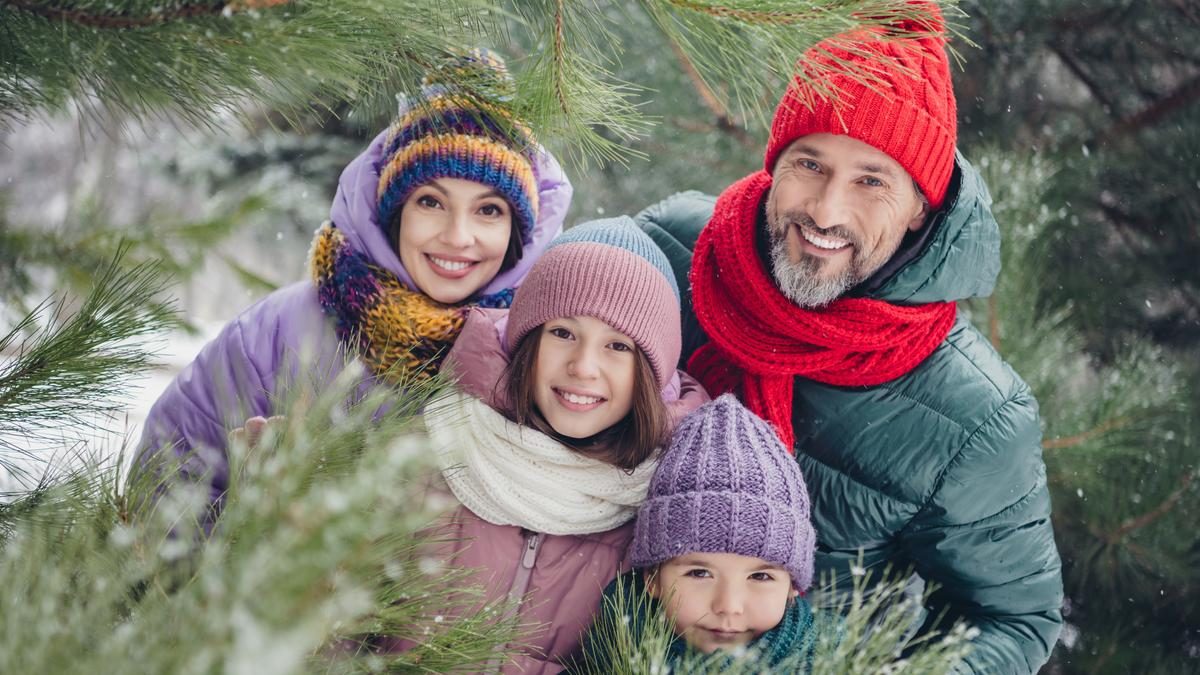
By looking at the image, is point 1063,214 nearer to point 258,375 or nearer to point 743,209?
point 743,209

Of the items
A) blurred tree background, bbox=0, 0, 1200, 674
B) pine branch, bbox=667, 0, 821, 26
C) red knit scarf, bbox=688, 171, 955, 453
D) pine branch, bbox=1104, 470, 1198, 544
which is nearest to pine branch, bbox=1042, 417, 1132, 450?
blurred tree background, bbox=0, 0, 1200, 674

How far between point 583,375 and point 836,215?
63 centimetres

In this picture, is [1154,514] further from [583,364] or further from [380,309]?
[380,309]

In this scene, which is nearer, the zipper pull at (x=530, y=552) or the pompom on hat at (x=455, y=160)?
the zipper pull at (x=530, y=552)

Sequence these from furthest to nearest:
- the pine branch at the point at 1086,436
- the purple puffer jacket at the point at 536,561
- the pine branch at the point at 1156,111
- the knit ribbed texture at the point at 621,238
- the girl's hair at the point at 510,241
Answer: the pine branch at the point at 1156,111 → the pine branch at the point at 1086,436 → the girl's hair at the point at 510,241 → the knit ribbed texture at the point at 621,238 → the purple puffer jacket at the point at 536,561

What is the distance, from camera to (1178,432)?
3.09m

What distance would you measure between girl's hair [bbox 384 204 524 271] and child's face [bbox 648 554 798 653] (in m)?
0.86

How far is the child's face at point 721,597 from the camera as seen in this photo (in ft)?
5.52

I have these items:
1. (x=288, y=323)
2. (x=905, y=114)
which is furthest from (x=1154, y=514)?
(x=288, y=323)

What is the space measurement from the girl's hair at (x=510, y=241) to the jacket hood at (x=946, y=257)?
738mm

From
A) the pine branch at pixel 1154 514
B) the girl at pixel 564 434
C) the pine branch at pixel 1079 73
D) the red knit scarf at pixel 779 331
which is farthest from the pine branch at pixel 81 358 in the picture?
the pine branch at pixel 1079 73

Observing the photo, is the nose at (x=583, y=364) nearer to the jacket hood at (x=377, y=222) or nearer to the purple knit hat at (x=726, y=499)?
the purple knit hat at (x=726, y=499)

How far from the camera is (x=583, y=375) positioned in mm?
1852

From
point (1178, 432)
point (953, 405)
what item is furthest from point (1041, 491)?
point (1178, 432)
